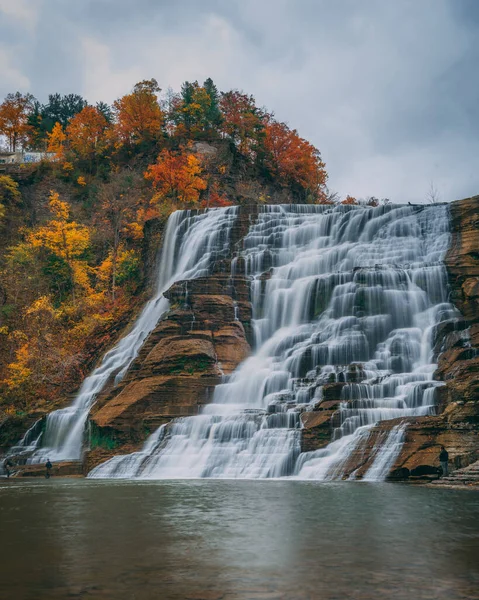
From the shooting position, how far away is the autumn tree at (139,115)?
73938 millimetres

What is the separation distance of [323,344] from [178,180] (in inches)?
1241

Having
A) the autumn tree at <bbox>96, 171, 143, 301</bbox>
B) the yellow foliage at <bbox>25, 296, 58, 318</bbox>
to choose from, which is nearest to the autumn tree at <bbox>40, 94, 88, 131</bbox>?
the autumn tree at <bbox>96, 171, 143, 301</bbox>

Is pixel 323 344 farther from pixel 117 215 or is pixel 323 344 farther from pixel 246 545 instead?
pixel 117 215

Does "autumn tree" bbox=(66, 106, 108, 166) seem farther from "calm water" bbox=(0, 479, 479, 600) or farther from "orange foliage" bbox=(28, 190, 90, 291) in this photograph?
"calm water" bbox=(0, 479, 479, 600)

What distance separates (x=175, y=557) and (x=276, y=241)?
125 ft

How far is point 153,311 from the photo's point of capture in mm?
46344

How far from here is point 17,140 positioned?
89.2m

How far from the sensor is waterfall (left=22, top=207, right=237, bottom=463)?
3784 cm

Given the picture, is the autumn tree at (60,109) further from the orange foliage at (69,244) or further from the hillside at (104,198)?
the orange foliage at (69,244)

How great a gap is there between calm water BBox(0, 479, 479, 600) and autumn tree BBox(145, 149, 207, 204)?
44673 millimetres

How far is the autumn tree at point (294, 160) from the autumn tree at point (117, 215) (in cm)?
1469

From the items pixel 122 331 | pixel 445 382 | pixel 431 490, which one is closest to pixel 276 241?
pixel 122 331

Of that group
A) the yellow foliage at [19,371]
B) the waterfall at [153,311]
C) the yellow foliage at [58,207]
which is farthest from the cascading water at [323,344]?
the yellow foliage at [58,207]

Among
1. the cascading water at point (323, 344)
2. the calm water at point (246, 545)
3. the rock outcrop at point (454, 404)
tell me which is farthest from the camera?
the cascading water at point (323, 344)
